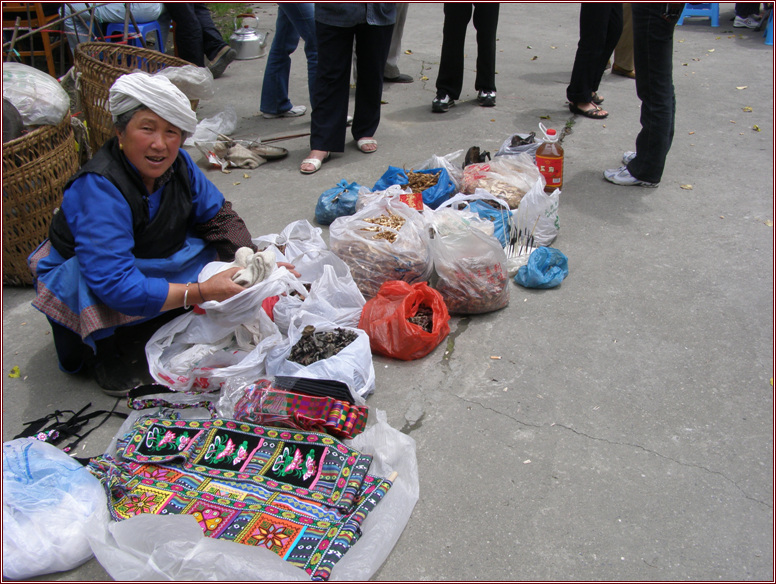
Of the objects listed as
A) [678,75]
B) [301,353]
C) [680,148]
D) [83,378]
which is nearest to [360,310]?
[301,353]

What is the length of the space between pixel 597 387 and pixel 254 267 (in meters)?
1.53

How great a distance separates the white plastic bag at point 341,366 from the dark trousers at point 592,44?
145 inches

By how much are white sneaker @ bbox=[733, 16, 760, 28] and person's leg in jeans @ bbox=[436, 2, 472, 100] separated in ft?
15.7

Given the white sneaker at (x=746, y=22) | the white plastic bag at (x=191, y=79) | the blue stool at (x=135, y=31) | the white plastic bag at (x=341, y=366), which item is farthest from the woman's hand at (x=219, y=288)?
the white sneaker at (x=746, y=22)

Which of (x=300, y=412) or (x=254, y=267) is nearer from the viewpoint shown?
(x=300, y=412)

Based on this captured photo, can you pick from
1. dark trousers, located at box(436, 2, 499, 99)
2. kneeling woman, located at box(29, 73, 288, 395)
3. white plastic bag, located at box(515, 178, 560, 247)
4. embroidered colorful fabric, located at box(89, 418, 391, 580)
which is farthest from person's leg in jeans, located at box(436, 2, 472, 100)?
embroidered colorful fabric, located at box(89, 418, 391, 580)

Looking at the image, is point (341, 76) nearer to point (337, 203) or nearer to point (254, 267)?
point (337, 203)

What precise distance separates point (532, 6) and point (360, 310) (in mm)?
8485

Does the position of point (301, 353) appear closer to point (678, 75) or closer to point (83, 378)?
point (83, 378)

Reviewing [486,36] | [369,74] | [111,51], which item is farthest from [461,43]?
[111,51]

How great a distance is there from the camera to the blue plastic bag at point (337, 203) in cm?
379

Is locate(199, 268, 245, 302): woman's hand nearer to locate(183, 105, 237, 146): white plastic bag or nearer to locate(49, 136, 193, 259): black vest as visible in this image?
locate(49, 136, 193, 259): black vest

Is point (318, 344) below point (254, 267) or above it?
below

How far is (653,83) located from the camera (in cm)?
399
